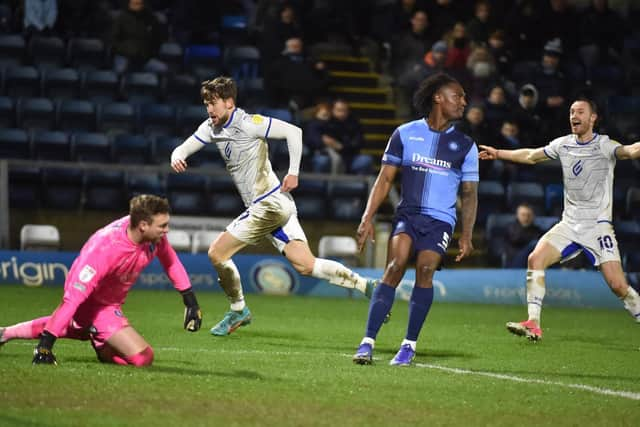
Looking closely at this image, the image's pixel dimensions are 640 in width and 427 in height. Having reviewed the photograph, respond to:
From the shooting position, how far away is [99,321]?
861cm

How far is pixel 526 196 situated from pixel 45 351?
13424 millimetres

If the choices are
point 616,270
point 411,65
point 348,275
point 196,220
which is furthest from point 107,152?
point 616,270

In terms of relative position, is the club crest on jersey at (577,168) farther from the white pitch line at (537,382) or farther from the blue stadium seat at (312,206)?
the blue stadium seat at (312,206)

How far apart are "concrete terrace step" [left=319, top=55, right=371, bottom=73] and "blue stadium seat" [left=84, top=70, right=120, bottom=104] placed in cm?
547

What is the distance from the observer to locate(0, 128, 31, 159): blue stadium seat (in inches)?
730

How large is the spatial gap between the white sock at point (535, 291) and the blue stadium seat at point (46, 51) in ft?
37.4

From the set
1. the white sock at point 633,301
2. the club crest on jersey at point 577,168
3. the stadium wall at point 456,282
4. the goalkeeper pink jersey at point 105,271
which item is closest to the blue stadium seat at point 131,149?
the stadium wall at point 456,282

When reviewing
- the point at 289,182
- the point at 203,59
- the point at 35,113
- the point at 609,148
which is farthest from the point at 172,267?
the point at 203,59

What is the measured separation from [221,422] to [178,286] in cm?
235

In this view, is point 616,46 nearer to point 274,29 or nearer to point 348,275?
point 274,29

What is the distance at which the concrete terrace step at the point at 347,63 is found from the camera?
2433cm

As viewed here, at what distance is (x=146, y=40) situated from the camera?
68.6ft

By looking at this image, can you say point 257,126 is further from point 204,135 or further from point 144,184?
point 144,184

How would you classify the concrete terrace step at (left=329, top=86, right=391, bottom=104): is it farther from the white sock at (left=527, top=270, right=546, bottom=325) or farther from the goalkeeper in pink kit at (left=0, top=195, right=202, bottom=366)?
the goalkeeper in pink kit at (left=0, top=195, right=202, bottom=366)
